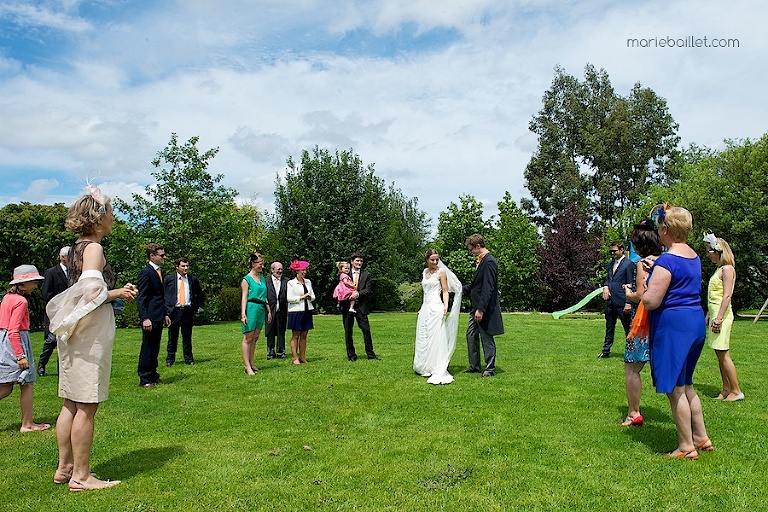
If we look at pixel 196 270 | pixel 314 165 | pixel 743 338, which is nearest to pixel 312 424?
pixel 743 338

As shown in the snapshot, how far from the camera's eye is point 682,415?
5.00 m

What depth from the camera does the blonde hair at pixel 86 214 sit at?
4551 millimetres

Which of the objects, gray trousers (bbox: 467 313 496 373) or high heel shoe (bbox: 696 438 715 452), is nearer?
high heel shoe (bbox: 696 438 715 452)

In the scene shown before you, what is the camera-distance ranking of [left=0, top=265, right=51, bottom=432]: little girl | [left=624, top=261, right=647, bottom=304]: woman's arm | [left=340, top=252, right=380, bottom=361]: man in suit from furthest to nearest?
[left=340, top=252, right=380, bottom=361]: man in suit, [left=0, top=265, right=51, bottom=432]: little girl, [left=624, top=261, right=647, bottom=304]: woman's arm

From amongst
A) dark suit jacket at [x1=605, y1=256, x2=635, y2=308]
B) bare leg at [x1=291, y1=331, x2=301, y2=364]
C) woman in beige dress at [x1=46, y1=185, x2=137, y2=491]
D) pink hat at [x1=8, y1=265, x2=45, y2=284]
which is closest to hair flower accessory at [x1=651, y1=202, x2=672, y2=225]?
woman in beige dress at [x1=46, y1=185, x2=137, y2=491]

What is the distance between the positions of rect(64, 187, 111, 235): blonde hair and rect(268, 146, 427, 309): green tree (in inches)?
1156

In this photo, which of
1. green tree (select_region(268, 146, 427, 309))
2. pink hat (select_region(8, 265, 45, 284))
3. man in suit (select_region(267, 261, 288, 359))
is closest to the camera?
pink hat (select_region(8, 265, 45, 284))

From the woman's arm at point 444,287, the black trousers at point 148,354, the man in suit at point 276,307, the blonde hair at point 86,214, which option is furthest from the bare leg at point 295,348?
the blonde hair at point 86,214

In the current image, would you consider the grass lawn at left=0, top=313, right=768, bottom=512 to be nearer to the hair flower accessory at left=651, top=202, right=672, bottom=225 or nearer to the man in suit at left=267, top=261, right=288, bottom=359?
the hair flower accessory at left=651, top=202, right=672, bottom=225

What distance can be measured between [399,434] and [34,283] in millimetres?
4279

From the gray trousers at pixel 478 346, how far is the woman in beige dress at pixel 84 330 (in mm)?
5853

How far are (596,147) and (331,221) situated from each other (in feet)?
67.3

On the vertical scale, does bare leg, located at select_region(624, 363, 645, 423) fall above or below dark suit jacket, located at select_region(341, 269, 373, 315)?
below

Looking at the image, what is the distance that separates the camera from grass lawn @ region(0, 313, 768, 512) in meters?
4.41
